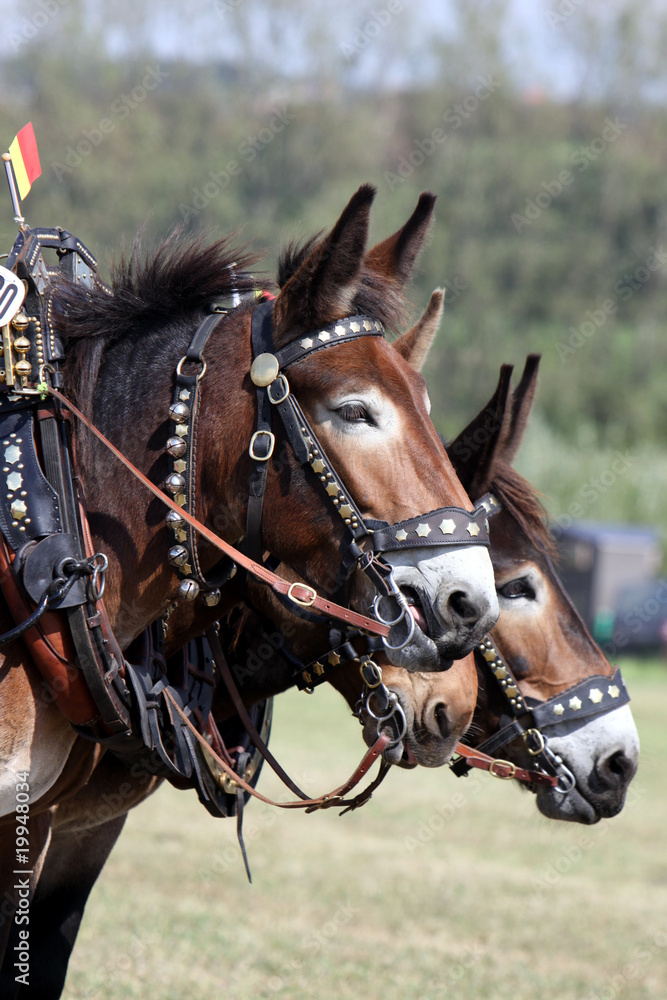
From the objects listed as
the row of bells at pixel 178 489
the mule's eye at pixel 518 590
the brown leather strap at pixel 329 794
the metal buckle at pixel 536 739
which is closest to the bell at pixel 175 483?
the row of bells at pixel 178 489

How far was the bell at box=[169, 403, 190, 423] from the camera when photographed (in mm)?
2475

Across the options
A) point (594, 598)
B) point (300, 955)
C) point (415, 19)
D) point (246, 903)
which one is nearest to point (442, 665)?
point (300, 955)

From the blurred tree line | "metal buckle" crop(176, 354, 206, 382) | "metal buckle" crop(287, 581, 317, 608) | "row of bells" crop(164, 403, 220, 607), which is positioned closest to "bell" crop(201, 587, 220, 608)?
"row of bells" crop(164, 403, 220, 607)

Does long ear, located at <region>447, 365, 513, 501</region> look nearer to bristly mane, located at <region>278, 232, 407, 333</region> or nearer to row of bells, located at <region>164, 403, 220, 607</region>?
bristly mane, located at <region>278, 232, 407, 333</region>

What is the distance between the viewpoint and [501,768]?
3600mm

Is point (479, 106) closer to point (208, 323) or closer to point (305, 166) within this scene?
point (305, 166)

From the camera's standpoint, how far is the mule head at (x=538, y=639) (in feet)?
12.0

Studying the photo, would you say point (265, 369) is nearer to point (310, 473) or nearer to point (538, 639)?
point (310, 473)

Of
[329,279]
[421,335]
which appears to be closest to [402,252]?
[329,279]

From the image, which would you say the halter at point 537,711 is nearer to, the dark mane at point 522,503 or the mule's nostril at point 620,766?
the mule's nostril at point 620,766

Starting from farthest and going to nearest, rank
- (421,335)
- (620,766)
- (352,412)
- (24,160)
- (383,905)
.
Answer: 1. (383,905)
2. (620,766)
3. (421,335)
4. (24,160)
5. (352,412)

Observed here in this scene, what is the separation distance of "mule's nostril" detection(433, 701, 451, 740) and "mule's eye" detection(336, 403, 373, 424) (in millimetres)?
926

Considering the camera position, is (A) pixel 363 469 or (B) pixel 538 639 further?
(B) pixel 538 639

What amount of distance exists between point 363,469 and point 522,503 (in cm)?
171
